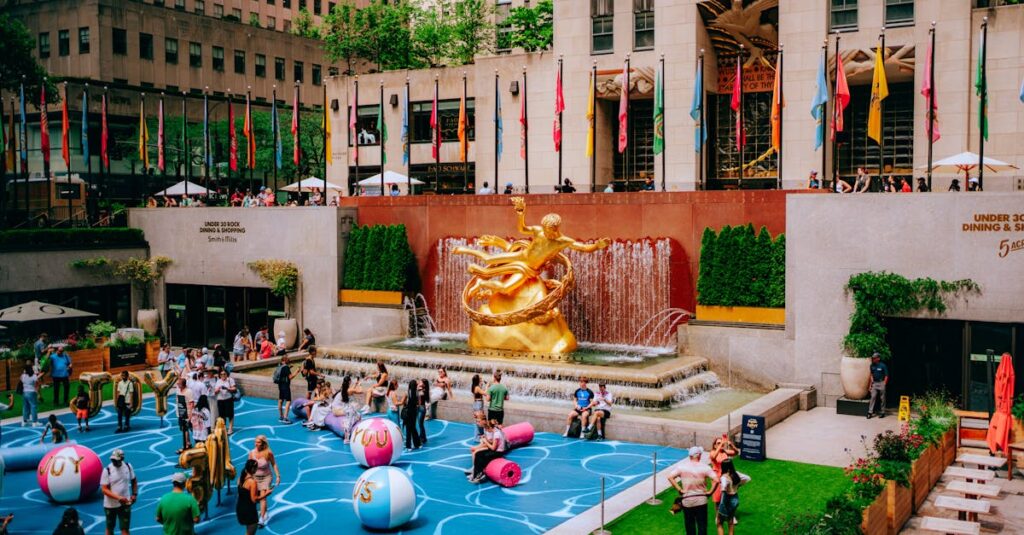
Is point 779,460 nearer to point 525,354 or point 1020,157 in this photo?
point 525,354

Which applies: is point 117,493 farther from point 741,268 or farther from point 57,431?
point 741,268

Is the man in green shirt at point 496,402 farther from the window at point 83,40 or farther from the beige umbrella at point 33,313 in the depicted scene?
the window at point 83,40

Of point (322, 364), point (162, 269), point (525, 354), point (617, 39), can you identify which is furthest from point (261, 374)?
point (617, 39)

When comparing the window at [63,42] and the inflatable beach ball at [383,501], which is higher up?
the window at [63,42]

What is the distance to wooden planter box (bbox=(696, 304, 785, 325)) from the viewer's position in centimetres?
2827

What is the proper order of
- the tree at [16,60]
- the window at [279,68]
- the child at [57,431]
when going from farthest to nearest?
the window at [279,68] → the tree at [16,60] → the child at [57,431]

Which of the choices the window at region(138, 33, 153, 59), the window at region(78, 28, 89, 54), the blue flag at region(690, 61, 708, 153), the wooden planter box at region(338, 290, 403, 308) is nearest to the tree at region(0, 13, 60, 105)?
the wooden planter box at region(338, 290, 403, 308)

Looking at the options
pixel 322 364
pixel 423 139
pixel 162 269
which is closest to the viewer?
pixel 322 364

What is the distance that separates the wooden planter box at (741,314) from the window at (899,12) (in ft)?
47.1

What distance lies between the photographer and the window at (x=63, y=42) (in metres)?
65.3

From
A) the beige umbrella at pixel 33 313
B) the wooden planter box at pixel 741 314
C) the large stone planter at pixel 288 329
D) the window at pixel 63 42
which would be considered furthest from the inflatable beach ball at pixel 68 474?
the window at pixel 63 42

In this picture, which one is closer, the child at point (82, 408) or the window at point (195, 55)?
the child at point (82, 408)

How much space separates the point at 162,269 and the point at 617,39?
68.8 feet

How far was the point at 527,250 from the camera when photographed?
99.0 feet
